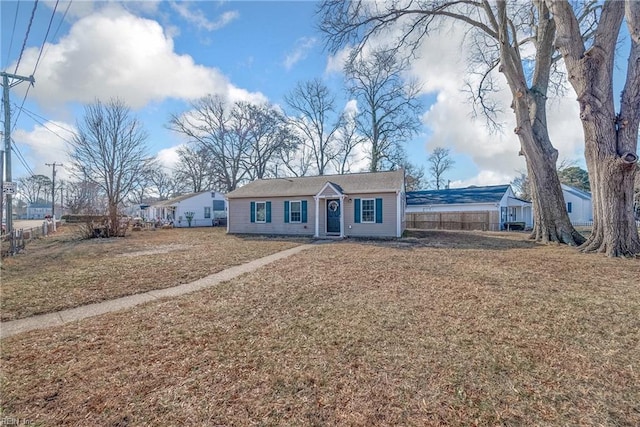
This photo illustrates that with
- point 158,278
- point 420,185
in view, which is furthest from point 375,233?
point 420,185

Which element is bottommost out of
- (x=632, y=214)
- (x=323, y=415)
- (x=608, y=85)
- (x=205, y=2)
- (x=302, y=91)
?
(x=323, y=415)

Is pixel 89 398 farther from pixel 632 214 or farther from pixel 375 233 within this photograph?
Answer: pixel 375 233

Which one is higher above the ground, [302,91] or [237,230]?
[302,91]

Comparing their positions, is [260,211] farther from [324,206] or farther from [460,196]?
[460,196]

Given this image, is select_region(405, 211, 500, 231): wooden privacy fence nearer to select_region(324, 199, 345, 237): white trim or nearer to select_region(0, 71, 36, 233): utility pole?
select_region(324, 199, 345, 237): white trim

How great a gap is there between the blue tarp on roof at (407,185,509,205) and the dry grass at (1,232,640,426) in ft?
67.7

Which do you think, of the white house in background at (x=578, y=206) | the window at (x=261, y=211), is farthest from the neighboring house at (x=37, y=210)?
the white house in background at (x=578, y=206)

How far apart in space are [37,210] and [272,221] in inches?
3287

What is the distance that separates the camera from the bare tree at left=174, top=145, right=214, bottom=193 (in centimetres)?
3534

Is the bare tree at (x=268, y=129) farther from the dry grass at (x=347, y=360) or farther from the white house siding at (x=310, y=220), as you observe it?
the dry grass at (x=347, y=360)

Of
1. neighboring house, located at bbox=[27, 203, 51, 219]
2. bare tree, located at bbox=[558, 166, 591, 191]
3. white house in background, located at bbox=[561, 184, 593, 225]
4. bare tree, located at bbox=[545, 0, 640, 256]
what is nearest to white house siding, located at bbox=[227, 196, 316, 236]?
bare tree, located at bbox=[545, 0, 640, 256]

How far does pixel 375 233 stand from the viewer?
609 inches

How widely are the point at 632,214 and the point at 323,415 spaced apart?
1111cm

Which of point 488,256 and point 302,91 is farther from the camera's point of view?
point 302,91
